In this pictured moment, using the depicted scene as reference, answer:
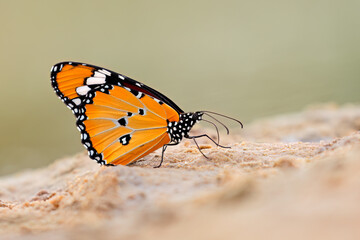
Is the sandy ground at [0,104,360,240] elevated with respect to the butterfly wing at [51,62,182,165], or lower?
lower

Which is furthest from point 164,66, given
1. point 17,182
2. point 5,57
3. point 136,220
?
point 136,220

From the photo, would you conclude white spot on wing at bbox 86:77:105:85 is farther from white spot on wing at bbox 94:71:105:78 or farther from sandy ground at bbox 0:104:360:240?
sandy ground at bbox 0:104:360:240

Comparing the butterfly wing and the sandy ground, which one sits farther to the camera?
the butterfly wing

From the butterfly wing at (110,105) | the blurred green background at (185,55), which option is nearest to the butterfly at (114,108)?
the butterfly wing at (110,105)

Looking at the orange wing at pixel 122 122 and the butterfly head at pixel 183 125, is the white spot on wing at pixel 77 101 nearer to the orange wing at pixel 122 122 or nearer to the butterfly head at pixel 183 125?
the orange wing at pixel 122 122

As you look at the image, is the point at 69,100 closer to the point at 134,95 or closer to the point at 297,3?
the point at 134,95

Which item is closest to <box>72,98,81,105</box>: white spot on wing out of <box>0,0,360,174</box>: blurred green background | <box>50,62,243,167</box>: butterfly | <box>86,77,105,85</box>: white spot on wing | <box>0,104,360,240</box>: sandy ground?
<box>50,62,243,167</box>: butterfly

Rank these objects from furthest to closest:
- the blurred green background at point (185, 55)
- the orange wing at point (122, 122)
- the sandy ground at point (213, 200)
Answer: the blurred green background at point (185, 55) → the orange wing at point (122, 122) → the sandy ground at point (213, 200)
